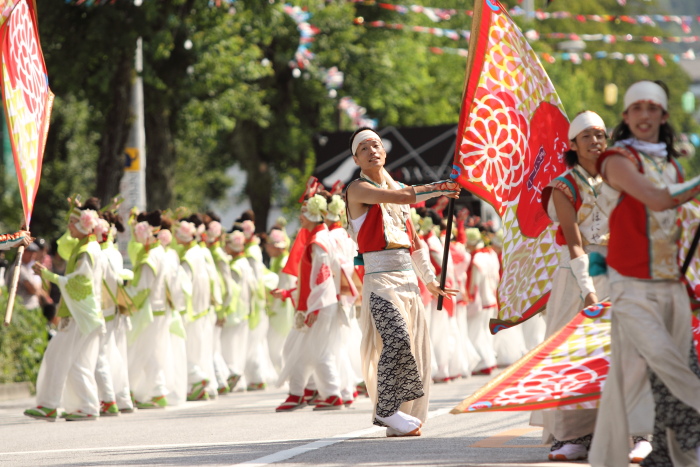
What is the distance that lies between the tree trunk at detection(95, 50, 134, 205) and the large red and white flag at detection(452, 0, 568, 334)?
11349mm

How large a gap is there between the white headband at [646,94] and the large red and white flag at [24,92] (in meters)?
4.64

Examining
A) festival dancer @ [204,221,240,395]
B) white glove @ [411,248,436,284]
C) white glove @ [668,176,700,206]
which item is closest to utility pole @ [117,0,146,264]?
festival dancer @ [204,221,240,395]

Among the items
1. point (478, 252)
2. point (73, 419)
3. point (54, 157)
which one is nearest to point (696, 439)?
point (73, 419)

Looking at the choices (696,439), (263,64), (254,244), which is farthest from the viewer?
(263,64)

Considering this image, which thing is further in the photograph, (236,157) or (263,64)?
(236,157)

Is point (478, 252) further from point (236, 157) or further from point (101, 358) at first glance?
point (236, 157)

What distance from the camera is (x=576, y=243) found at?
7.92 metres

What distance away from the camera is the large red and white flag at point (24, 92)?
9938 mm

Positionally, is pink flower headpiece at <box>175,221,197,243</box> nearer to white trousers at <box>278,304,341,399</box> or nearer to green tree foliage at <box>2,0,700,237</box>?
white trousers at <box>278,304,341,399</box>

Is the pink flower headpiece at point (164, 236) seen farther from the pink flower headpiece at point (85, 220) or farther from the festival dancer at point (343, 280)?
the pink flower headpiece at point (85, 220)

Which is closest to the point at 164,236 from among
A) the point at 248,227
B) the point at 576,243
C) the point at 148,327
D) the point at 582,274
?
the point at 148,327

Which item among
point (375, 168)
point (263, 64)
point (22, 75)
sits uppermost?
point (263, 64)

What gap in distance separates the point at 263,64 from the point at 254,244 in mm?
10108

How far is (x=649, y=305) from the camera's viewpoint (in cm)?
663
